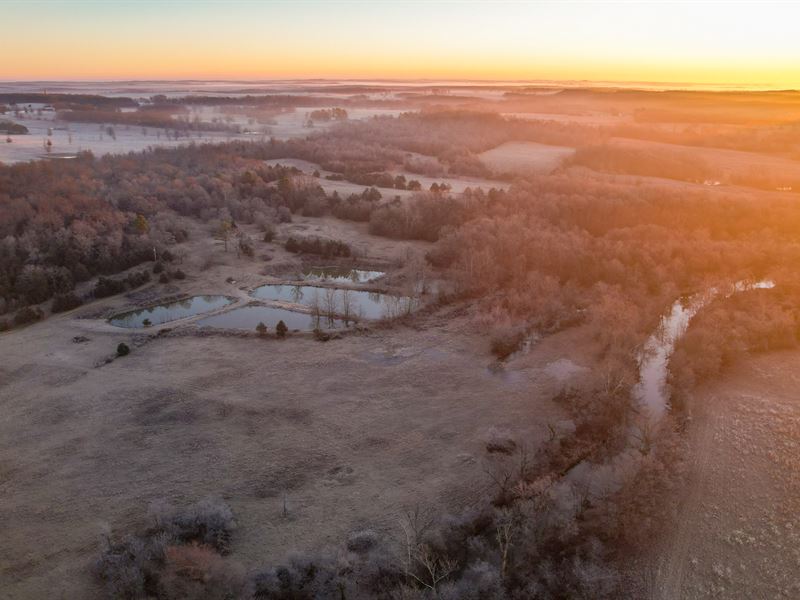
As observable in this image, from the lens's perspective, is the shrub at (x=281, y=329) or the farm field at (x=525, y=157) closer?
the shrub at (x=281, y=329)

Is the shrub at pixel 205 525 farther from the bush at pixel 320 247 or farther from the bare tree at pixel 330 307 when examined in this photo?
the bush at pixel 320 247

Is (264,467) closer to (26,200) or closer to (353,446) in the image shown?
(353,446)

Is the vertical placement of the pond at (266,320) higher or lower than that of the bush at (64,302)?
lower

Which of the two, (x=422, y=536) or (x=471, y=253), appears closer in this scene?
(x=422, y=536)

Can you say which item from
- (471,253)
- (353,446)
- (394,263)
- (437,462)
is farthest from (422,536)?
(394,263)

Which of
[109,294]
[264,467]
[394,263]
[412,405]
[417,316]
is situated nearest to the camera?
[264,467]

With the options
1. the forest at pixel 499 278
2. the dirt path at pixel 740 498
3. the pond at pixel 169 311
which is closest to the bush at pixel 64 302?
the forest at pixel 499 278

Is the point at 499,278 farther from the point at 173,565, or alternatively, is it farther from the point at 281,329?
the point at 173,565
